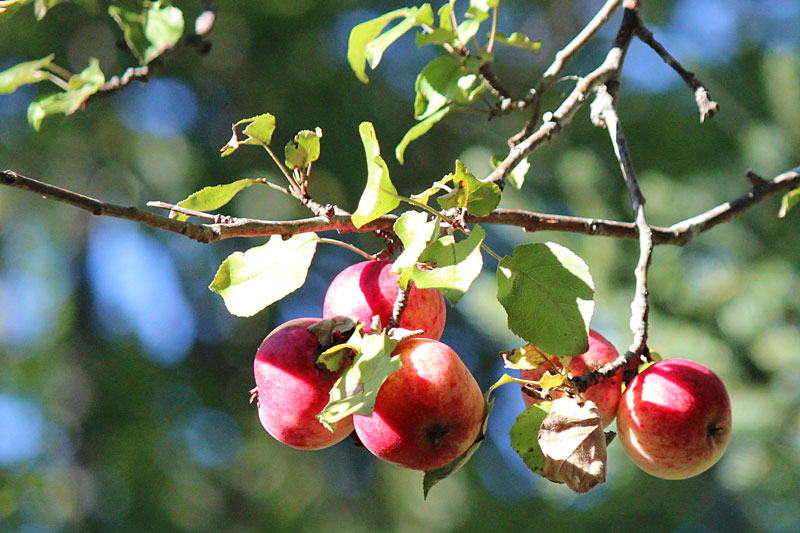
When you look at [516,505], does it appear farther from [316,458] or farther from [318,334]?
[318,334]

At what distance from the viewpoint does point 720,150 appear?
4066mm

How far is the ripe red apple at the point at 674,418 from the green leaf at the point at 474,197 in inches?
13.6

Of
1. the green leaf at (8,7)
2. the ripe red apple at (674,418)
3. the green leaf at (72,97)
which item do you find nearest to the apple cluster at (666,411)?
the ripe red apple at (674,418)

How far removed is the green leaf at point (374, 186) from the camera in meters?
0.71

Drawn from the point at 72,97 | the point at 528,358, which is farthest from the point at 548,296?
the point at 72,97

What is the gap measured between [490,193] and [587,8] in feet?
17.0

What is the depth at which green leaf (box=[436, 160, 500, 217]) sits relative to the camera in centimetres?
76

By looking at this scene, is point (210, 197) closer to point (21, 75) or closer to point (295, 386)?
point (295, 386)

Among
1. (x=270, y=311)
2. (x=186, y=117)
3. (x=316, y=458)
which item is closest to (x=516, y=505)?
(x=316, y=458)

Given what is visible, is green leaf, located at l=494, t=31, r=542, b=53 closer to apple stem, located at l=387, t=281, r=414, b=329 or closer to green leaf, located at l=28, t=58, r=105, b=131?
apple stem, located at l=387, t=281, r=414, b=329

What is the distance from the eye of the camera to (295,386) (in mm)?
859

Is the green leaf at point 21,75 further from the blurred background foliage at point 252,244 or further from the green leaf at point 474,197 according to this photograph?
the blurred background foliage at point 252,244

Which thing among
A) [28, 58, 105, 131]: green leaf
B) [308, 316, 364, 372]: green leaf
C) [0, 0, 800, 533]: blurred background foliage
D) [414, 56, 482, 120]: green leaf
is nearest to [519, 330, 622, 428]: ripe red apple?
[308, 316, 364, 372]: green leaf

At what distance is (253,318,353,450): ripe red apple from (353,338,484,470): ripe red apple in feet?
0.21
